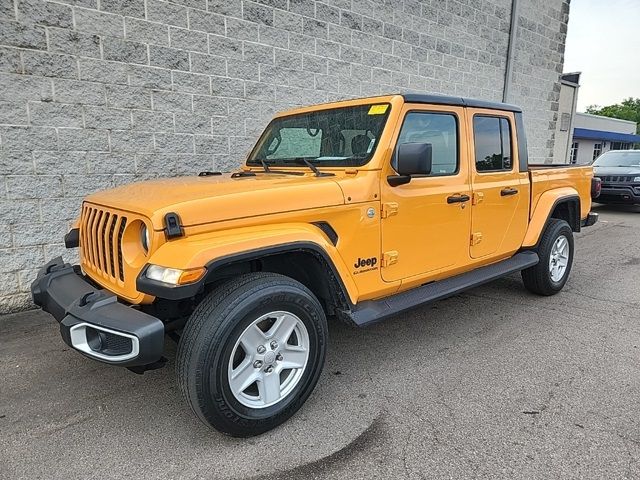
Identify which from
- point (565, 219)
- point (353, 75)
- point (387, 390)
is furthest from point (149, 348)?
point (353, 75)

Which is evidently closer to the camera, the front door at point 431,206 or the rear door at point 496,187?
the front door at point 431,206

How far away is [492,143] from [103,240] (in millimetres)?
3274

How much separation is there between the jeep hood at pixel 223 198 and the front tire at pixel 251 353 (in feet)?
1.31

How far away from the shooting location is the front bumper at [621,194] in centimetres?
1147

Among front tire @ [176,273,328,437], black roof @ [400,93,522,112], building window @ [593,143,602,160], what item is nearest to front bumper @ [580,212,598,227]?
black roof @ [400,93,522,112]

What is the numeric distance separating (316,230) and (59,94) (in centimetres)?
338

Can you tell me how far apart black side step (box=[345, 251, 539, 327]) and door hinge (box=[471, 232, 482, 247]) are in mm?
294

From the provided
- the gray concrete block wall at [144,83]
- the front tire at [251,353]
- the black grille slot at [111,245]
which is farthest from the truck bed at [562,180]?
the black grille slot at [111,245]

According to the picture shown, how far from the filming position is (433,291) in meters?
3.56

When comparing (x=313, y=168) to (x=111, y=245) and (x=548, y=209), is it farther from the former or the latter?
(x=548, y=209)

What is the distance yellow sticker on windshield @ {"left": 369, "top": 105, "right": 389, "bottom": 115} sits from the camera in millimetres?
3273

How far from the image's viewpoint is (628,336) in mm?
3934

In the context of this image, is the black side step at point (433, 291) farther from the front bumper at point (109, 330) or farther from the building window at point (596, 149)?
the building window at point (596, 149)

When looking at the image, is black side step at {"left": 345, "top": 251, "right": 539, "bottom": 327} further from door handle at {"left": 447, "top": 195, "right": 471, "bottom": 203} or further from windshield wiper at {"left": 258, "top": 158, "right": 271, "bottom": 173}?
windshield wiper at {"left": 258, "top": 158, "right": 271, "bottom": 173}
